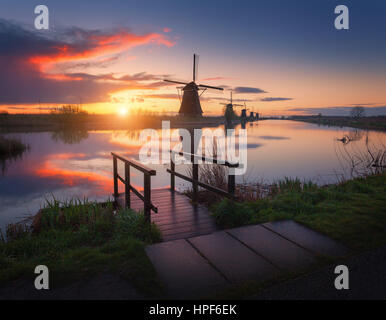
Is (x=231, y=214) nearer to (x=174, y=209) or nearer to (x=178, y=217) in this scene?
(x=178, y=217)

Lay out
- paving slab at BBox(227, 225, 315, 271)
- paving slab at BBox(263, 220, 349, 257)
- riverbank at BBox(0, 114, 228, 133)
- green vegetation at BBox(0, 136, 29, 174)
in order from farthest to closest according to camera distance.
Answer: riverbank at BBox(0, 114, 228, 133)
green vegetation at BBox(0, 136, 29, 174)
paving slab at BBox(263, 220, 349, 257)
paving slab at BBox(227, 225, 315, 271)

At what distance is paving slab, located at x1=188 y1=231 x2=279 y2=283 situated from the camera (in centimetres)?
301

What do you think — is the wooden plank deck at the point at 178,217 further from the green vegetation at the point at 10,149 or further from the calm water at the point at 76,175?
the green vegetation at the point at 10,149

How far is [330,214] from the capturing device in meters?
5.03

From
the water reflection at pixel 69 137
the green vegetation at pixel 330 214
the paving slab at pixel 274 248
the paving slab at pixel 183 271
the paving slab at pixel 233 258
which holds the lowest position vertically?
the paving slab at pixel 183 271

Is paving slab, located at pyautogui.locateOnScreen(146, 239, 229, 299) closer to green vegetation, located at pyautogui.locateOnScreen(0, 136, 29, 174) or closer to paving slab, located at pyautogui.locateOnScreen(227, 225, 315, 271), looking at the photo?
paving slab, located at pyautogui.locateOnScreen(227, 225, 315, 271)

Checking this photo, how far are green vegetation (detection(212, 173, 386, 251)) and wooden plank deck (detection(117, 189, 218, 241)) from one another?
1.29ft

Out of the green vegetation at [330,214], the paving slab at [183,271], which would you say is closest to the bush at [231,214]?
the green vegetation at [330,214]

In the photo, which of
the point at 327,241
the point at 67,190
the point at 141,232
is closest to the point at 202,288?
the point at 141,232

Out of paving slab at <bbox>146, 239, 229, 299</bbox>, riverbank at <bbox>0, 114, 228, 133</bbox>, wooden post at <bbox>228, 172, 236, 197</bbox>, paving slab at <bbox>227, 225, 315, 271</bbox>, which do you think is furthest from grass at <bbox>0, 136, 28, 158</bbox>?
riverbank at <bbox>0, 114, 228, 133</bbox>

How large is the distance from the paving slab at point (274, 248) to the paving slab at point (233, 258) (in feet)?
0.46

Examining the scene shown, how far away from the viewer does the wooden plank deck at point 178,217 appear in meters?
4.77
